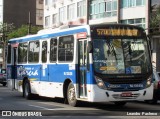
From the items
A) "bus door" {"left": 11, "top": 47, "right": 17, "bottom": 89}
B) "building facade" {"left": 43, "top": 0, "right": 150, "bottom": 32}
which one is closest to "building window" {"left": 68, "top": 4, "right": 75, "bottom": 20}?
"building facade" {"left": 43, "top": 0, "right": 150, "bottom": 32}

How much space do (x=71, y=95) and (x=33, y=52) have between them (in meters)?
5.04

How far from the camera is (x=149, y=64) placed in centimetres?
1551

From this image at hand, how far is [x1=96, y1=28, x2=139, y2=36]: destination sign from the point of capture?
15.4m

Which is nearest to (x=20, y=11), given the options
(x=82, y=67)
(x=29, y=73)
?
(x=29, y=73)

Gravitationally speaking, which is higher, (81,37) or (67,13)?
(67,13)

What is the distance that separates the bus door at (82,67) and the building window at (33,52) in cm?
476

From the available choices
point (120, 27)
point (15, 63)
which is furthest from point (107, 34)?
point (15, 63)

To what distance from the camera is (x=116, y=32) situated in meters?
15.6

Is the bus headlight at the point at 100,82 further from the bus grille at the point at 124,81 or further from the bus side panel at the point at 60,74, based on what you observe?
the bus side panel at the point at 60,74

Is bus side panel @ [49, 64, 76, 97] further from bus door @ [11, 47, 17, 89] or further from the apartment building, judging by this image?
the apartment building

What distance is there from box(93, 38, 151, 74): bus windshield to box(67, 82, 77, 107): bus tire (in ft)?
6.43

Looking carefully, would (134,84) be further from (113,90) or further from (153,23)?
(153,23)

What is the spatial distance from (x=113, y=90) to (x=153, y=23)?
3030 cm

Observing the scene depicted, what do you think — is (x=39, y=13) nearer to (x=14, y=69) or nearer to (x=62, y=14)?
(x=62, y=14)
